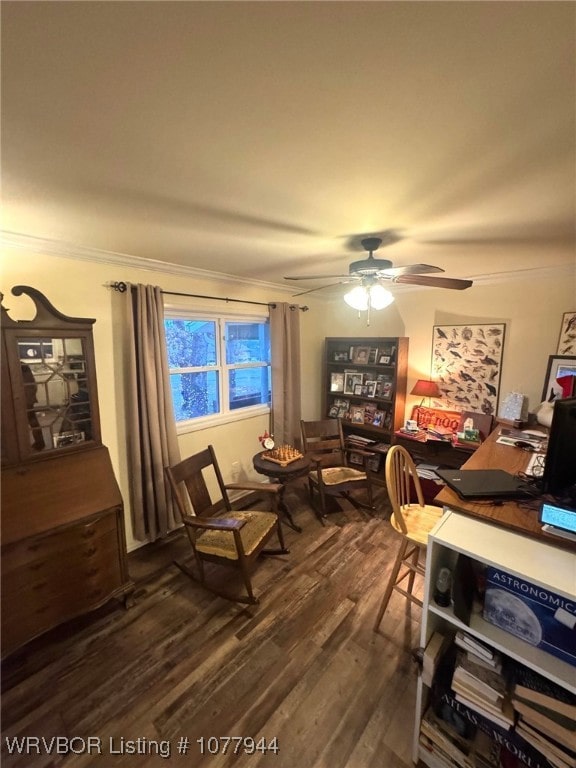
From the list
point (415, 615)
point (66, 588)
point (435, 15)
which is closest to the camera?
point (435, 15)

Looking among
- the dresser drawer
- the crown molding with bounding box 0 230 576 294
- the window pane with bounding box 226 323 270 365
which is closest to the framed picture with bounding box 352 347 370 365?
the crown molding with bounding box 0 230 576 294

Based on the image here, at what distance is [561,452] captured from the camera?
121cm

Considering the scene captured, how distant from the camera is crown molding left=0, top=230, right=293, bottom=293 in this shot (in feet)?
5.84

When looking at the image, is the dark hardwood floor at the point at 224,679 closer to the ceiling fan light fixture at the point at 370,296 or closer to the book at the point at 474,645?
the book at the point at 474,645

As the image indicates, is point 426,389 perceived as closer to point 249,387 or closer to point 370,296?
point 370,296

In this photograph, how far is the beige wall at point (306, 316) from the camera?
2008 mm

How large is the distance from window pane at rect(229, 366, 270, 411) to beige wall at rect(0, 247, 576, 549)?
21 centimetres

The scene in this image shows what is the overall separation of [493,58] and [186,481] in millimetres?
2477

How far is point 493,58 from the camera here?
2.20 feet

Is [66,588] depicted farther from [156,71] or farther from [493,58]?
[493,58]

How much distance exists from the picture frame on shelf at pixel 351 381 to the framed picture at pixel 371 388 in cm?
12

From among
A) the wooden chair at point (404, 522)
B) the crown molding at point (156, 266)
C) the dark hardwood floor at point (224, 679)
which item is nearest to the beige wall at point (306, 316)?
the crown molding at point (156, 266)

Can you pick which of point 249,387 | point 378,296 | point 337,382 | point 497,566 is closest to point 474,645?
point 497,566

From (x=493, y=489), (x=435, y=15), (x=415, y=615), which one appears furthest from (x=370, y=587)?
(x=435, y=15)
